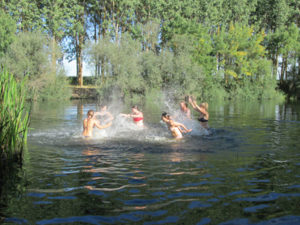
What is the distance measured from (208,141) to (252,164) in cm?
428

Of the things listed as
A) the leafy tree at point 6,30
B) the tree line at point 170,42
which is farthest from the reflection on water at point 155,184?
the leafy tree at point 6,30

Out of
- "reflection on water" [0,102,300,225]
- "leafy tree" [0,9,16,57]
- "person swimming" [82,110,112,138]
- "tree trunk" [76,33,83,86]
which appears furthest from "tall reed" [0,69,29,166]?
"tree trunk" [76,33,83,86]

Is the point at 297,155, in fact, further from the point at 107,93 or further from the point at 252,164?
the point at 107,93

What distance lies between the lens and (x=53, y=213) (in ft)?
19.5

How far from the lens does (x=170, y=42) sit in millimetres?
57781

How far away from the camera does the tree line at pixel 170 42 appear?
47.7 metres

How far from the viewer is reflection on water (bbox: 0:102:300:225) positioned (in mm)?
5824

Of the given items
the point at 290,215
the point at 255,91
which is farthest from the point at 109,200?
the point at 255,91

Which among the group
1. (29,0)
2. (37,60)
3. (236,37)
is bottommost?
(37,60)

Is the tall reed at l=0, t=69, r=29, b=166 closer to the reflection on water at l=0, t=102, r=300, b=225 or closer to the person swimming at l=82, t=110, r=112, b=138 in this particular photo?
the reflection on water at l=0, t=102, r=300, b=225

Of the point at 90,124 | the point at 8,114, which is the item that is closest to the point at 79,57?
the point at 90,124

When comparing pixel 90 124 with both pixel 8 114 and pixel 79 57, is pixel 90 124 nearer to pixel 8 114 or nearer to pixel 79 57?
pixel 8 114

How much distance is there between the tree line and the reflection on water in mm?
35965

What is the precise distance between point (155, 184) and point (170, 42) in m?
52.1
